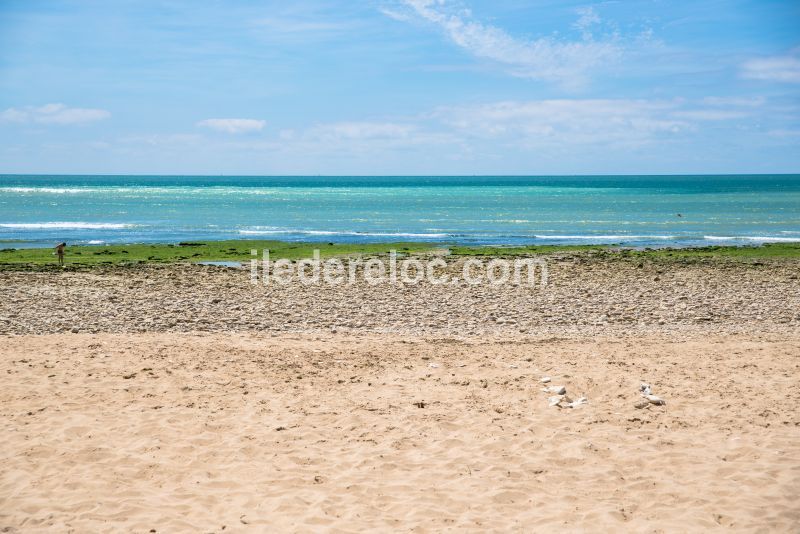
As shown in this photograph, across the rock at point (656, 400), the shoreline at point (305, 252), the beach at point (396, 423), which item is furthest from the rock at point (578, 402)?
the shoreline at point (305, 252)

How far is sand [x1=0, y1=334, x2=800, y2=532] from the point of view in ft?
19.9

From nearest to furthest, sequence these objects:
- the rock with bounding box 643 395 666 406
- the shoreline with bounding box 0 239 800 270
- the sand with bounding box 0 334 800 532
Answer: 1. the sand with bounding box 0 334 800 532
2. the rock with bounding box 643 395 666 406
3. the shoreline with bounding box 0 239 800 270

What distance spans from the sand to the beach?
30 millimetres

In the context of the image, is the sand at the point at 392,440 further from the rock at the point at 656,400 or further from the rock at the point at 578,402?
the rock at the point at 578,402

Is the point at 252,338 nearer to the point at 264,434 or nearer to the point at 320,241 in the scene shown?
the point at 264,434

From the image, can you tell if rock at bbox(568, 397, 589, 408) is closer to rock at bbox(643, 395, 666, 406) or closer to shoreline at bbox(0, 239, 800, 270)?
rock at bbox(643, 395, 666, 406)

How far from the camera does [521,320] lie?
50.9 ft

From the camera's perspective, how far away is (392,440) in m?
7.77

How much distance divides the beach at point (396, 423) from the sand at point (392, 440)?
3 cm

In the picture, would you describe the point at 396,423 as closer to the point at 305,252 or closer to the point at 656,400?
the point at 656,400

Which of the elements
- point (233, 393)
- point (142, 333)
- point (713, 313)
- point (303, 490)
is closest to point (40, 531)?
point (303, 490)

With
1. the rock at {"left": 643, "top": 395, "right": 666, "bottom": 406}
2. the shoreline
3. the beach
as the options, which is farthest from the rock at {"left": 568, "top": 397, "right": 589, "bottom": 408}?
the shoreline

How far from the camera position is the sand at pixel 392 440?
606 centimetres

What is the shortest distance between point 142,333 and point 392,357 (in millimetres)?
5803
